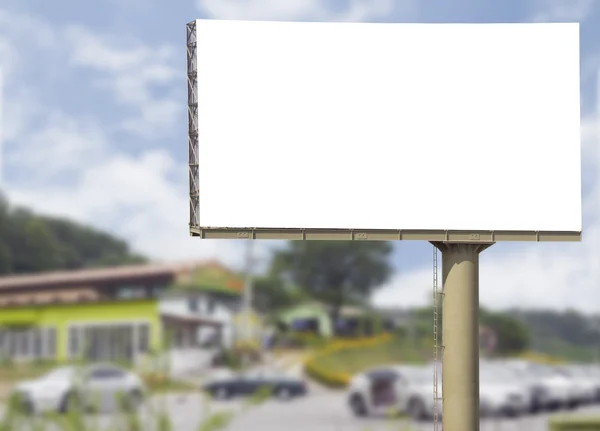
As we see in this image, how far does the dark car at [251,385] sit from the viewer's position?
42.0 feet

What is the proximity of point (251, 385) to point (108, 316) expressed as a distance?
9.37 feet

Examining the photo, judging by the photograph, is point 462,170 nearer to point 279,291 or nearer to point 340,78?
point 340,78

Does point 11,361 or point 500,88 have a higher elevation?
point 500,88

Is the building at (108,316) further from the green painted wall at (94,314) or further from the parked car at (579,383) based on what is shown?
the parked car at (579,383)

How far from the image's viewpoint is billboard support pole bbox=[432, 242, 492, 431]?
6551 millimetres

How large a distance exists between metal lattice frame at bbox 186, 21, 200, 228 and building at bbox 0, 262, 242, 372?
663cm

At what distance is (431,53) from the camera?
6609mm

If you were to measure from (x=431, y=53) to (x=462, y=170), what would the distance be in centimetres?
109

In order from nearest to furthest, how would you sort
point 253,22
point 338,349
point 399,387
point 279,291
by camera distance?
point 253,22
point 399,387
point 338,349
point 279,291

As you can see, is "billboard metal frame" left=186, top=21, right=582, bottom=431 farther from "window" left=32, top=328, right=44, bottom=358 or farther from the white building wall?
"window" left=32, top=328, right=44, bottom=358

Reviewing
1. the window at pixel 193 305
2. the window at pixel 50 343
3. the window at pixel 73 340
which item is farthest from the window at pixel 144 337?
the window at pixel 50 343

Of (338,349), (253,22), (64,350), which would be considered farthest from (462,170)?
(64,350)

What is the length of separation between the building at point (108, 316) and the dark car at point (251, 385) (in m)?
0.85

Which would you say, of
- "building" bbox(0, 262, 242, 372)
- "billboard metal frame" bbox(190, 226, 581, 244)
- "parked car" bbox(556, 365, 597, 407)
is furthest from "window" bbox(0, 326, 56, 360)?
"parked car" bbox(556, 365, 597, 407)
